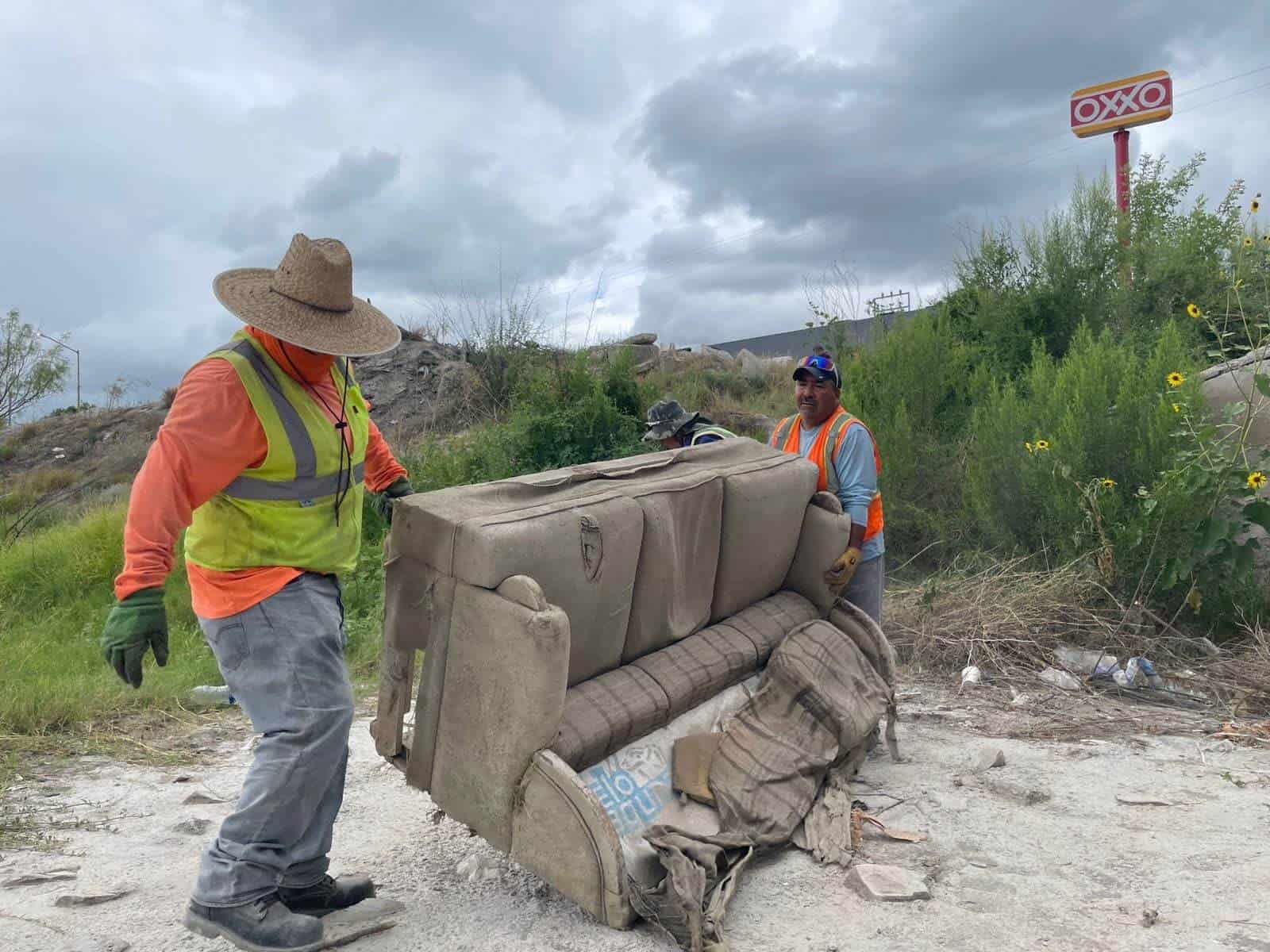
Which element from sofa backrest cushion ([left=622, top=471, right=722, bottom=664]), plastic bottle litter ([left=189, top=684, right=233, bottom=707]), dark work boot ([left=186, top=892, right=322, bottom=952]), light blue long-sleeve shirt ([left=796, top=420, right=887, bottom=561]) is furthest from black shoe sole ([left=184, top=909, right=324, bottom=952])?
plastic bottle litter ([left=189, top=684, right=233, bottom=707])

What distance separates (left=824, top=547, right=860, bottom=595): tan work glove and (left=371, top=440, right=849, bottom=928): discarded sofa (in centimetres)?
71

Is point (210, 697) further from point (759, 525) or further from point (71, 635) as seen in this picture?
point (759, 525)

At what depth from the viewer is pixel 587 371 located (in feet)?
36.2

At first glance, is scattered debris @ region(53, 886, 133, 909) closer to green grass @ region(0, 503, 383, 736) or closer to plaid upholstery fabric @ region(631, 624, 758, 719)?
plaid upholstery fabric @ region(631, 624, 758, 719)

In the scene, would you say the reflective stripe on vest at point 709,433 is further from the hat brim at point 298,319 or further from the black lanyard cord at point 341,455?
the black lanyard cord at point 341,455

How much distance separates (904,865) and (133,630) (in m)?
2.62

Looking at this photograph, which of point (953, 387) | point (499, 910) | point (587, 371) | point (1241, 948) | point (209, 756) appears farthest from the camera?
point (587, 371)

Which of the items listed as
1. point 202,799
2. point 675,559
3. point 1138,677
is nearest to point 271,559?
point 675,559

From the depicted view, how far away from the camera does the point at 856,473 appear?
4.90 m

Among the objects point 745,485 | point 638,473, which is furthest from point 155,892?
point 745,485

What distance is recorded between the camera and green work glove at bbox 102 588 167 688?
274 centimetres

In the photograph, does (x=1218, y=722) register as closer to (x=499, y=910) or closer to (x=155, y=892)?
(x=499, y=910)

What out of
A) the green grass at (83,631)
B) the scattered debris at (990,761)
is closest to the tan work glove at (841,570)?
the scattered debris at (990,761)

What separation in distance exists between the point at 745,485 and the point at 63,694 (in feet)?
12.9
